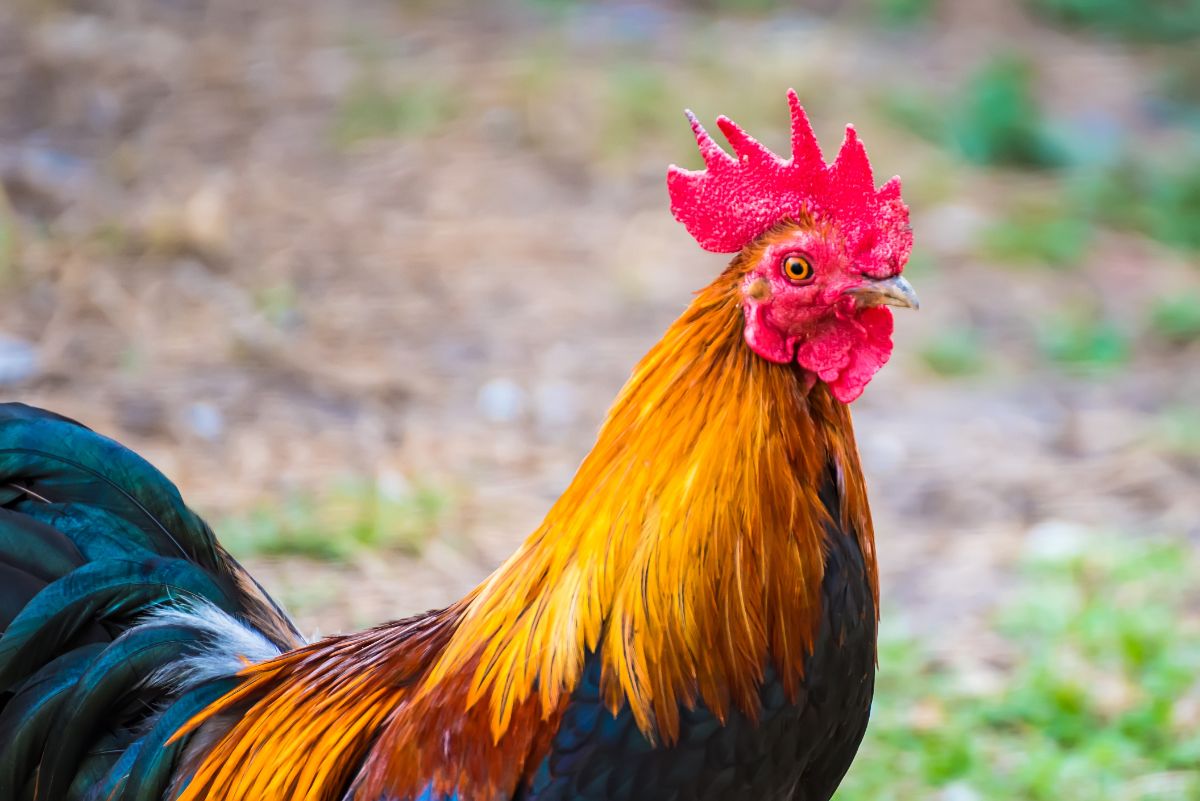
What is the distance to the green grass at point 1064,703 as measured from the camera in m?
4.05

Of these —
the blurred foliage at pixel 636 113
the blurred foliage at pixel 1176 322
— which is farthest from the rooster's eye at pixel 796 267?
the blurred foliage at pixel 636 113

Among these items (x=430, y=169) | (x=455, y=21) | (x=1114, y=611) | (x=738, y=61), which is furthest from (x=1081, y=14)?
(x=1114, y=611)

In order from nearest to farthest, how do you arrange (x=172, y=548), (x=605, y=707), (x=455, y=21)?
(x=605, y=707), (x=172, y=548), (x=455, y=21)

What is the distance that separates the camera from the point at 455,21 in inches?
388

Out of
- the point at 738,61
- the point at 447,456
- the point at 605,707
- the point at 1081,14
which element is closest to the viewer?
the point at 605,707

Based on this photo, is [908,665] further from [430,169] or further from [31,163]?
[31,163]

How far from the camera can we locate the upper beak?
99.6 inches

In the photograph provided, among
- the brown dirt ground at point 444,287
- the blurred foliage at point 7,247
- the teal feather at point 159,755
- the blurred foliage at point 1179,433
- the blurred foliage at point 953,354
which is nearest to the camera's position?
the teal feather at point 159,755

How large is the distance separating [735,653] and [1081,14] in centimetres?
976

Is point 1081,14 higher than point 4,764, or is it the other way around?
point 1081,14

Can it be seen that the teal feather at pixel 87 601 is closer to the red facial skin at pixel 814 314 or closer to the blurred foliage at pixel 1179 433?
the red facial skin at pixel 814 314

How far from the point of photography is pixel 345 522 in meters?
5.09

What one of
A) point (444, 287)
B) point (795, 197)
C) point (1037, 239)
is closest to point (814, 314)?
point (795, 197)

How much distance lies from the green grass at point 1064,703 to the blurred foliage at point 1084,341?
1.83 m
